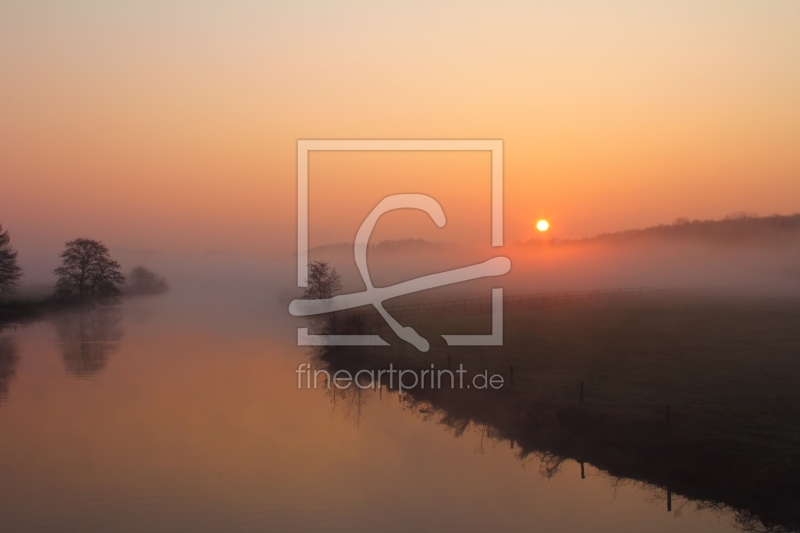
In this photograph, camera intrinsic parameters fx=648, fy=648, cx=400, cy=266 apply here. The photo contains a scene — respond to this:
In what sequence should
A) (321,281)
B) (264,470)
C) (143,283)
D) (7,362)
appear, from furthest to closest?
(143,283)
(321,281)
(7,362)
(264,470)

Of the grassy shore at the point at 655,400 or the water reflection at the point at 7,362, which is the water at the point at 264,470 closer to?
the water reflection at the point at 7,362

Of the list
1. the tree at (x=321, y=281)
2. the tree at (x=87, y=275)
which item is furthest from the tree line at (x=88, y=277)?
the tree at (x=321, y=281)

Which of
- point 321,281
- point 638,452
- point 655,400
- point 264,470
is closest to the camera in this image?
point 638,452

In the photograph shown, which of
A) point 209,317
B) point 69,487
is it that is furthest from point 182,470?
point 209,317

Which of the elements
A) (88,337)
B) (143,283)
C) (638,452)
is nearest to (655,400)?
(638,452)

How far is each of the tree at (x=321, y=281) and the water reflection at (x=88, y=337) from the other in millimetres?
15072

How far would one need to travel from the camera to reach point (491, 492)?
18.5 m

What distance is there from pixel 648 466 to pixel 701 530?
3071mm

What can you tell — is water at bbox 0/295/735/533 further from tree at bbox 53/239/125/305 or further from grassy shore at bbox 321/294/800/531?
tree at bbox 53/239/125/305

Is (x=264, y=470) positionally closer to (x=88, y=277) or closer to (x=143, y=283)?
(x=88, y=277)

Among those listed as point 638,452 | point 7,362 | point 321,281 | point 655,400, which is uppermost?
point 321,281

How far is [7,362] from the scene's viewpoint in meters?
41.6

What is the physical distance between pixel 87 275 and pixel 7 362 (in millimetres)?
33666

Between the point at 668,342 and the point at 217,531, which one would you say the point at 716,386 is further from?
the point at 217,531
